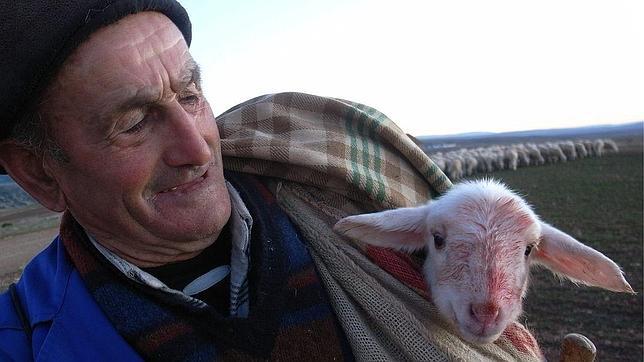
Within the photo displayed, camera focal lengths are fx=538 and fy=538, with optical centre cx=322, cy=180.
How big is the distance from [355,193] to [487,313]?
0.72 metres

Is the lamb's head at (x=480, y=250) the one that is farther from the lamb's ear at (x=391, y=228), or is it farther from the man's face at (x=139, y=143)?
the man's face at (x=139, y=143)

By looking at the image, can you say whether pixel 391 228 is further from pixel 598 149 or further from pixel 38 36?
pixel 598 149

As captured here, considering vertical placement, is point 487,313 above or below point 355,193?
below

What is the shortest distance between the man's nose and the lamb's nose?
1.05m

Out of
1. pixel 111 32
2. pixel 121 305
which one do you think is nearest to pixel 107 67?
pixel 111 32

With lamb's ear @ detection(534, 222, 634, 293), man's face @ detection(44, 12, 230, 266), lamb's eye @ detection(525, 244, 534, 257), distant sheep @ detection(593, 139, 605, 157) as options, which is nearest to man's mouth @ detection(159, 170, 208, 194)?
man's face @ detection(44, 12, 230, 266)

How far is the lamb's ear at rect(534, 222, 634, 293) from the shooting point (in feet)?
6.82

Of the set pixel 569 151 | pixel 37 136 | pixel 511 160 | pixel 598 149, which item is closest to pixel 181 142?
pixel 37 136

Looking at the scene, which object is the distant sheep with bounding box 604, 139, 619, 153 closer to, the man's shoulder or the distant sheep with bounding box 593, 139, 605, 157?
the distant sheep with bounding box 593, 139, 605, 157

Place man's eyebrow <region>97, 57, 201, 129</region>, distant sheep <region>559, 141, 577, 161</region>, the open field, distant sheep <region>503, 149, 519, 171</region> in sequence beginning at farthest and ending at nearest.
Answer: distant sheep <region>559, 141, 577, 161</region> < distant sheep <region>503, 149, 519, 171</region> < the open field < man's eyebrow <region>97, 57, 201, 129</region>

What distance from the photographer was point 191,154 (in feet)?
5.73

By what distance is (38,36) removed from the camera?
1.56m

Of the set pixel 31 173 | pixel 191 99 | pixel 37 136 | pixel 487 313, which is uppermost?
pixel 191 99

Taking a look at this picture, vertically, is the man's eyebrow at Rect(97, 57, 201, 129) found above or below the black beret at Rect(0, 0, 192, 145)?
below
